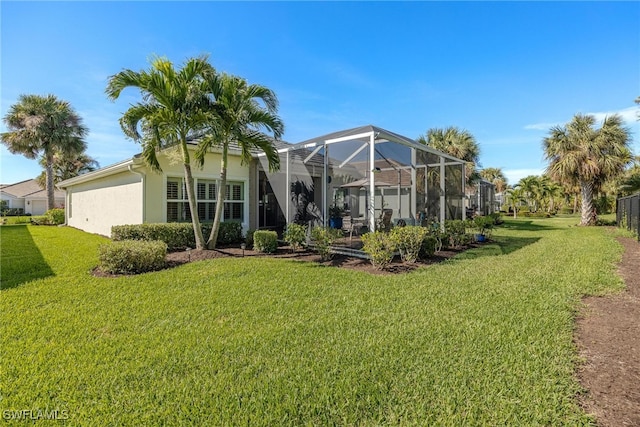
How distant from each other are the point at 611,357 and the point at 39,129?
29627mm

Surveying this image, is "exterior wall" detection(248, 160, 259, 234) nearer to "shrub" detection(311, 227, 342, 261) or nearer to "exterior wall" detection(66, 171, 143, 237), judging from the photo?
"exterior wall" detection(66, 171, 143, 237)

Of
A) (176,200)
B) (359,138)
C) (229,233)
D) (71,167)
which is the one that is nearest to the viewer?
(359,138)

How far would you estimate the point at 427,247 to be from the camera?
856cm

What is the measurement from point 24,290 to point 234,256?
4244 millimetres

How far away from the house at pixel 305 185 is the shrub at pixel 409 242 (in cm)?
163

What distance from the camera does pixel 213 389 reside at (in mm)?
2668

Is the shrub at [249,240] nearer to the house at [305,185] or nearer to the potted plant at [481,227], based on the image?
the house at [305,185]

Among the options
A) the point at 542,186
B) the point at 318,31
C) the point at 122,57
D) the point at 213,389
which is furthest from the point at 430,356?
the point at 542,186

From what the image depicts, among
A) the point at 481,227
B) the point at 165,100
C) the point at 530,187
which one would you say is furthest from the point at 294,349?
the point at 530,187

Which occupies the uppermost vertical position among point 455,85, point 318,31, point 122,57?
point 318,31

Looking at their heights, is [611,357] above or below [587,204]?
below

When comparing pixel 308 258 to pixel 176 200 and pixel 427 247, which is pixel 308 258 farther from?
pixel 176 200

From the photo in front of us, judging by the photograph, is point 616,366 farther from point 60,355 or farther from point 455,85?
point 455,85

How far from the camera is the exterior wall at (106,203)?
10.8 metres
